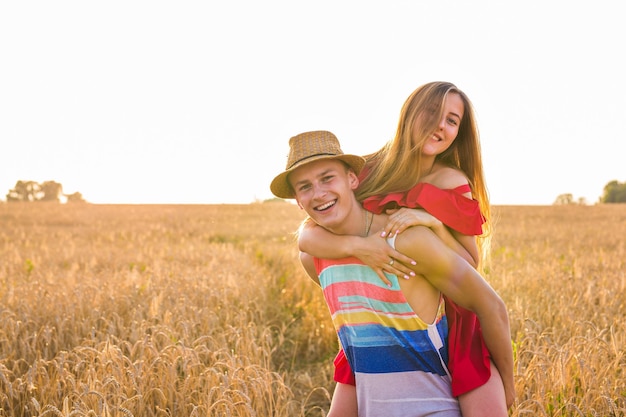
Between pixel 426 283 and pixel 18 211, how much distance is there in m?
28.3

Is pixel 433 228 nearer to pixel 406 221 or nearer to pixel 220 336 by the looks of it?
pixel 406 221

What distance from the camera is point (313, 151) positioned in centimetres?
261

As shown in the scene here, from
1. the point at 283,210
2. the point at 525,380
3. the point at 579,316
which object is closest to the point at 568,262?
the point at 579,316

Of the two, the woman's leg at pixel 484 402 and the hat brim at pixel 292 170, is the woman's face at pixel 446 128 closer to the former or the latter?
the hat brim at pixel 292 170

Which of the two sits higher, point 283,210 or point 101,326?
point 283,210

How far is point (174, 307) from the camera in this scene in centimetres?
571

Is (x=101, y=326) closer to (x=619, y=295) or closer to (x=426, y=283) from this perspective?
(x=426, y=283)

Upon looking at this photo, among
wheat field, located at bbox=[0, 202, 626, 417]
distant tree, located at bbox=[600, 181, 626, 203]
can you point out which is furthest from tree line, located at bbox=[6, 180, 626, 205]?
wheat field, located at bbox=[0, 202, 626, 417]

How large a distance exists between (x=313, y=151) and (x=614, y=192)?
64.9m

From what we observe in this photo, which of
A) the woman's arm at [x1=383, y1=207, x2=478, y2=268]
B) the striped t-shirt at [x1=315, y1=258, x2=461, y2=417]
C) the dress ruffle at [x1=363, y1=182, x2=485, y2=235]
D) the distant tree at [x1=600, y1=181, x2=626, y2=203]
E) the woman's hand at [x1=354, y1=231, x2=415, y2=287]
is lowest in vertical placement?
the striped t-shirt at [x1=315, y1=258, x2=461, y2=417]

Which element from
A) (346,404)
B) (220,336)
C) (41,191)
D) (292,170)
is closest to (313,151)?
(292,170)

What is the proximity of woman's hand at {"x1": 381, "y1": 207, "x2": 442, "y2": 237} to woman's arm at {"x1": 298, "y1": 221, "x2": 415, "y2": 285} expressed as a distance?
0.07 metres

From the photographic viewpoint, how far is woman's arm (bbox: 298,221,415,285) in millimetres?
2396

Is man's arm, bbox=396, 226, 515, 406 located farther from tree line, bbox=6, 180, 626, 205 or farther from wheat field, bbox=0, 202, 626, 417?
tree line, bbox=6, 180, 626, 205
